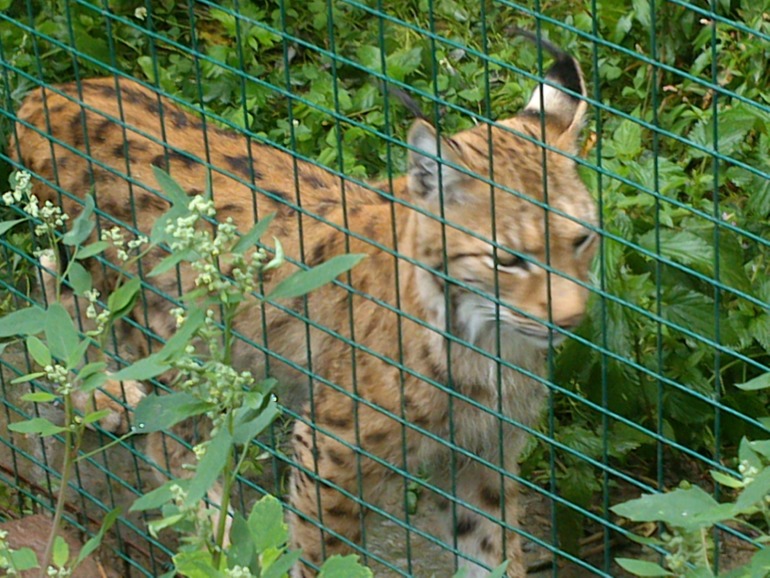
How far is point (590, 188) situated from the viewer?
11.3 ft

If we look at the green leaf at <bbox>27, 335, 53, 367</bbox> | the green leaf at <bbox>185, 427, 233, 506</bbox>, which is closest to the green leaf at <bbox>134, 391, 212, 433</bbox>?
the green leaf at <bbox>185, 427, 233, 506</bbox>

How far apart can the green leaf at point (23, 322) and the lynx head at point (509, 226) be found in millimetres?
960

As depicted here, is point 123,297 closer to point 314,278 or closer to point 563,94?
point 314,278

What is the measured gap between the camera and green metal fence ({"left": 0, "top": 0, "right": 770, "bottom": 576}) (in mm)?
2629

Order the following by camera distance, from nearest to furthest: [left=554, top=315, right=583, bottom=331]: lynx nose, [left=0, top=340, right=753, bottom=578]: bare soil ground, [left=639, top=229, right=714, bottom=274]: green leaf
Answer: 1. [left=554, top=315, right=583, bottom=331]: lynx nose
2. [left=639, top=229, right=714, bottom=274]: green leaf
3. [left=0, top=340, right=753, bottom=578]: bare soil ground

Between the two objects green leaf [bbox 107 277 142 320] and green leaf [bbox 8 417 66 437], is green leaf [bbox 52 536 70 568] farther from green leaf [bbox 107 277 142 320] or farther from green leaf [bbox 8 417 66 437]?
green leaf [bbox 107 277 142 320]

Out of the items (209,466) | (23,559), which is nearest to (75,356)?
(209,466)

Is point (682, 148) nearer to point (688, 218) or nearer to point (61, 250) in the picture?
point (688, 218)

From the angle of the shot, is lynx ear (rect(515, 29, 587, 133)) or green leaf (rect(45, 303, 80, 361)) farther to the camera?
lynx ear (rect(515, 29, 587, 133))

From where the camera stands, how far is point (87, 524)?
3.57m

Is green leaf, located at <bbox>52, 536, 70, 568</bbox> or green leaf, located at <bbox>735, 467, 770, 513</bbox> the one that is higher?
green leaf, located at <bbox>735, 467, 770, 513</bbox>

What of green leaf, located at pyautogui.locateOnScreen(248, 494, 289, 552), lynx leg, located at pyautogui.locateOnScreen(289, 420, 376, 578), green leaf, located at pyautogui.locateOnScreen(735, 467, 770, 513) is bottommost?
lynx leg, located at pyautogui.locateOnScreen(289, 420, 376, 578)

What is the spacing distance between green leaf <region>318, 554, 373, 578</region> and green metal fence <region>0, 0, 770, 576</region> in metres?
0.58

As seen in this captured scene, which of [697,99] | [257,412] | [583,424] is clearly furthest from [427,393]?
[697,99]
